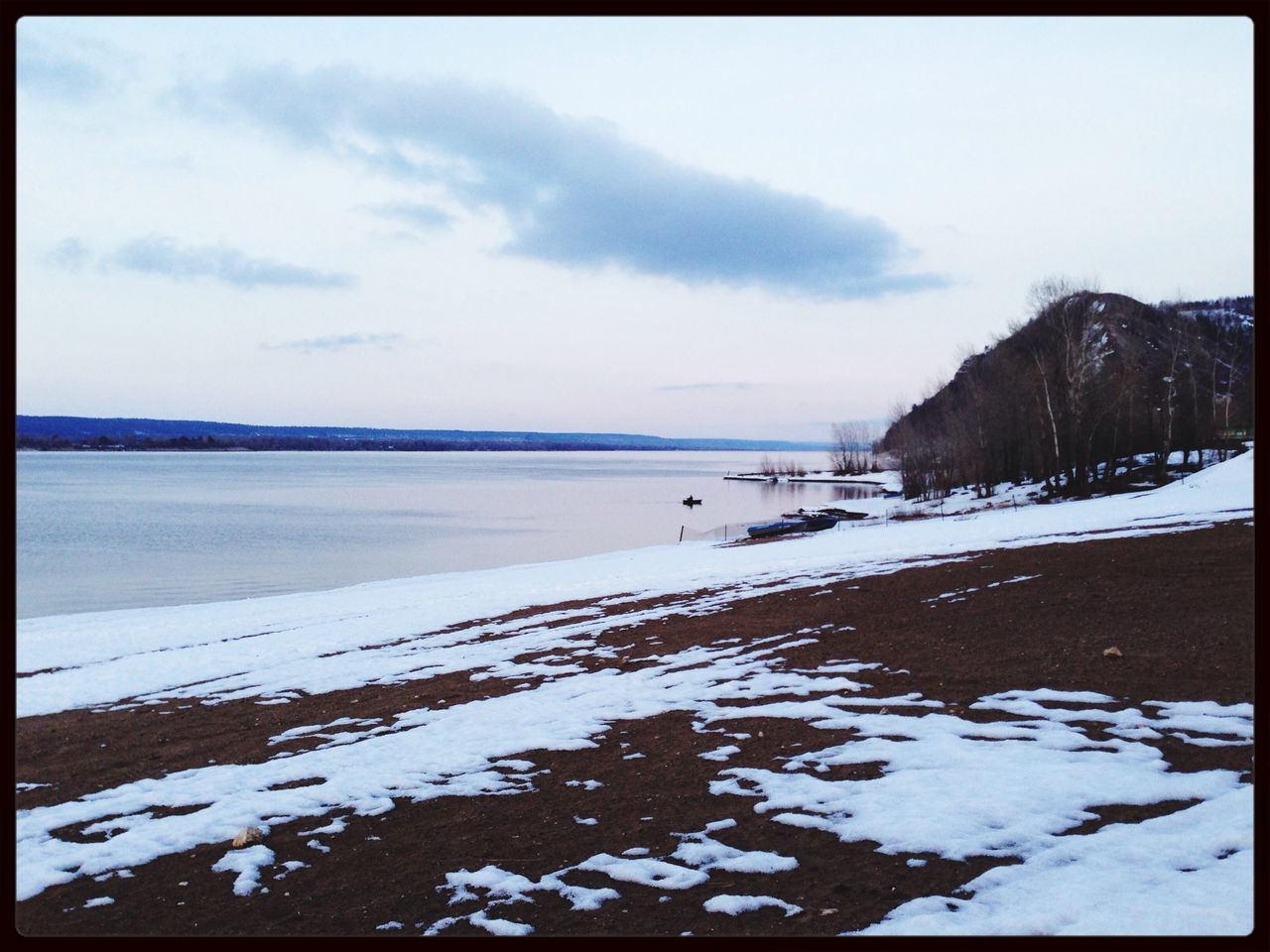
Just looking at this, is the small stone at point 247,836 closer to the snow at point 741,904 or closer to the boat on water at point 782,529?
the snow at point 741,904

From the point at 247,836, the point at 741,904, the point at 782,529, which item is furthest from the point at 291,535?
the point at 741,904

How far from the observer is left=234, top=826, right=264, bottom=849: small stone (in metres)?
6.61

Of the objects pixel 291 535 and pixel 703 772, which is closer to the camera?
pixel 703 772

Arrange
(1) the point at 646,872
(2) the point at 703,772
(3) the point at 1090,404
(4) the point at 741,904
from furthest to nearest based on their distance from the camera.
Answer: (3) the point at 1090,404
(2) the point at 703,772
(1) the point at 646,872
(4) the point at 741,904

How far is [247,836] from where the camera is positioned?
6668 millimetres

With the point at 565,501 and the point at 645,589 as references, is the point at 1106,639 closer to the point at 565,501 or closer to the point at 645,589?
the point at 645,589

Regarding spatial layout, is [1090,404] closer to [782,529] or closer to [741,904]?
[782,529]

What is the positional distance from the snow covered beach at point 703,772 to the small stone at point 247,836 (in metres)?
0.06

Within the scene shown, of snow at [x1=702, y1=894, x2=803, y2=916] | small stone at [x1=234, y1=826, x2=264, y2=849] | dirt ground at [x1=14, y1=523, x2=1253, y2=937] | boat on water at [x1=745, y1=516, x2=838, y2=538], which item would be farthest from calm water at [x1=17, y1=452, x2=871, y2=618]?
snow at [x1=702, y1=894, x2=803, y2=916]

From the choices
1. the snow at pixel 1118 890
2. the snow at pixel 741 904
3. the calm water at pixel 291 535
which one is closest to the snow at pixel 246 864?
the snow at pixel 741 904

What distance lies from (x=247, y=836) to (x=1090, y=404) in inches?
2386

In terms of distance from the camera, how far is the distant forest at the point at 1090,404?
5303 centimetres

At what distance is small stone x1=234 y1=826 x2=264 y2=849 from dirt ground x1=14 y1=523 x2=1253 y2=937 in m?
0.19

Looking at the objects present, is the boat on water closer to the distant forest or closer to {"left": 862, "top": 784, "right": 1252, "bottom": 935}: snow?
the distant forest
